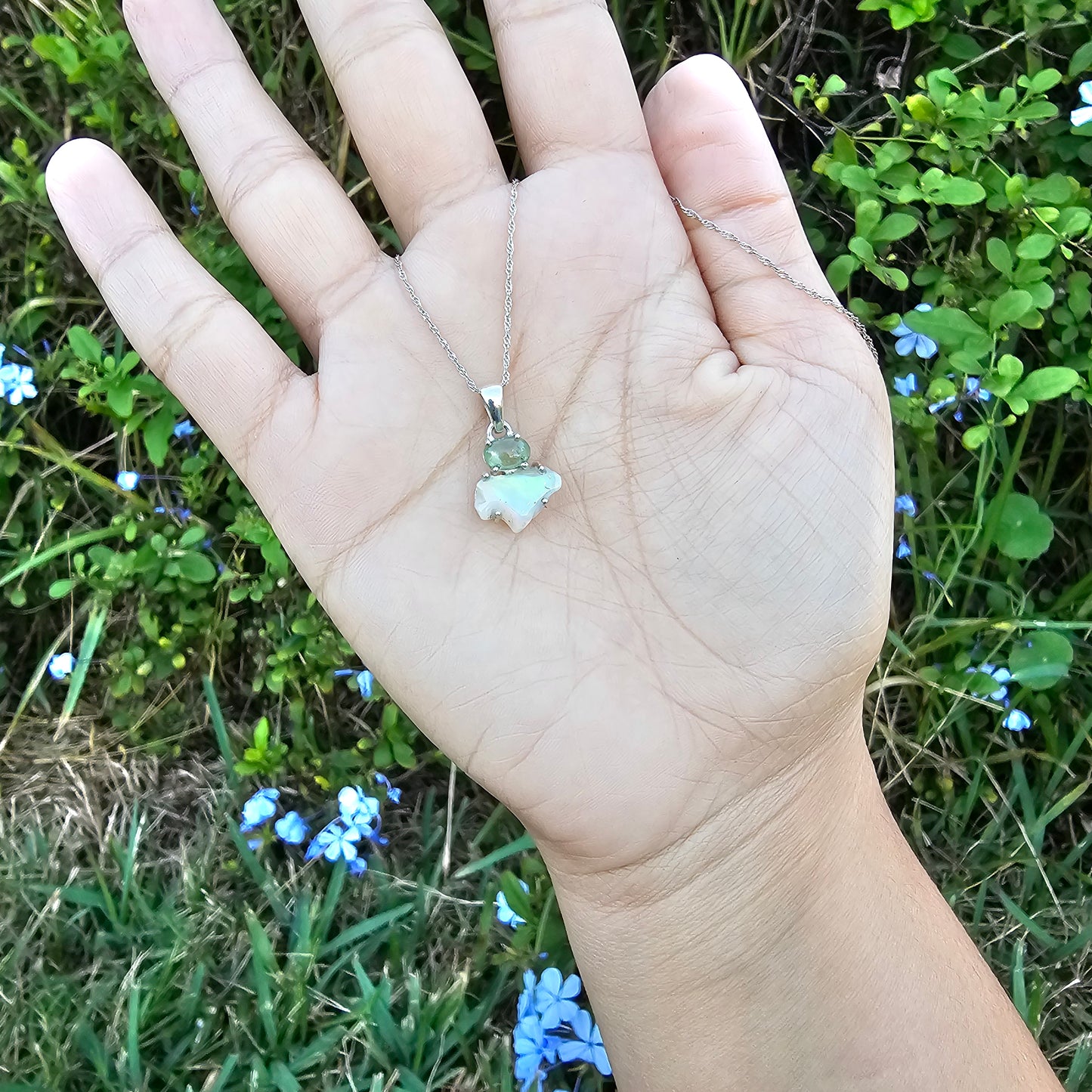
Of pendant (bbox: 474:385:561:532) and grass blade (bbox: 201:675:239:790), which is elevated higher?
pendant (bbox: 474:385:561:532)

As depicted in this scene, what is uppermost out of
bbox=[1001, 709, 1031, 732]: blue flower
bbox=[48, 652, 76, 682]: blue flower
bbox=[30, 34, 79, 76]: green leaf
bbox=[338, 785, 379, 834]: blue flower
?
bbox=[30, 34, 79, 76]: green leaf

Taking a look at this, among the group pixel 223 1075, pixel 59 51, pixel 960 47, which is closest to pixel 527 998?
pixel 223 1075

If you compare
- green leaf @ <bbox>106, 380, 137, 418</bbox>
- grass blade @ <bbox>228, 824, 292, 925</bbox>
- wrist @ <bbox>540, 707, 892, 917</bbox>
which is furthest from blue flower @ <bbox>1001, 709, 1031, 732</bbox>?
green leaf @ <bbox>106, 380, 137, 418</bbox>

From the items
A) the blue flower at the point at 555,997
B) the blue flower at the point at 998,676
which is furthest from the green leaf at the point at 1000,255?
the blue flower at the point at 555,997

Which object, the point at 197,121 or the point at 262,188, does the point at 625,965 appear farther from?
the point at 197,121

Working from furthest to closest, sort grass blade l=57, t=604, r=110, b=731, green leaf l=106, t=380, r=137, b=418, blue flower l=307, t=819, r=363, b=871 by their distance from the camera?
grass blade l=57, t=604, r=110, b=731, green leaf l=106, t=380, r=137, b=418, blue flower l=307, t=819, r=363, b=871

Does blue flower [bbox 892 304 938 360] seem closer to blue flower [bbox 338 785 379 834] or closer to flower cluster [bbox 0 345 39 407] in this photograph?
blue flower [bbox 338 785 379 834]
